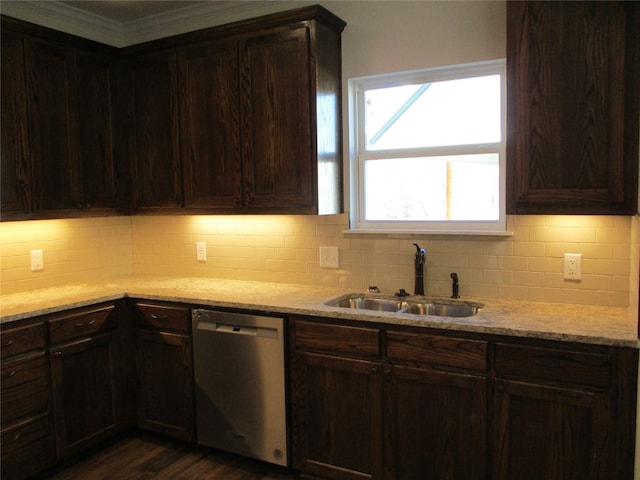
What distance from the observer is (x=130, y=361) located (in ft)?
10.8

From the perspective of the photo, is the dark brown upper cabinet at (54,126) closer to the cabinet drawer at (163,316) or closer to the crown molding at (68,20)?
the crown molding at (68,20)

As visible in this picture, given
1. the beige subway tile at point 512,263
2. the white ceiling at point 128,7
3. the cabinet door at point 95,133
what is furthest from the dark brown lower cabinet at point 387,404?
the white ceiling at point 128,7

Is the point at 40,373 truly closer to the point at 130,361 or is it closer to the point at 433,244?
the point at 130,361

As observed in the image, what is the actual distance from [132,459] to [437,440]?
69.5 inches

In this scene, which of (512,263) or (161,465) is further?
(161,465)

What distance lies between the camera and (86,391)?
306 centimetres

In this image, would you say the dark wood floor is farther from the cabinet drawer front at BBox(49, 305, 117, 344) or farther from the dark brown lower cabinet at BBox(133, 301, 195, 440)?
the cabinet drawer front at BBox(49, 305, 117, 344)

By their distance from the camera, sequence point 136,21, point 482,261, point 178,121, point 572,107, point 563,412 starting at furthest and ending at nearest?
1. point 136,21
2. point 178,121
3. point 482,261
4. point 572,107
5. point 563,412

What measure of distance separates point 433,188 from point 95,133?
2.15 meters

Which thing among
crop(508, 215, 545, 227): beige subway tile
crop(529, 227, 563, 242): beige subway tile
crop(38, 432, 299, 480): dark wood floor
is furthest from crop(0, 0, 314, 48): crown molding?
crop(38, 432, 299, 480): dark wood floor

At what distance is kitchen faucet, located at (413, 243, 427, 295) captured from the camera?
2.94 metres

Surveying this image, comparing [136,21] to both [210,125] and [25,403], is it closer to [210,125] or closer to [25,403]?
[210,125]

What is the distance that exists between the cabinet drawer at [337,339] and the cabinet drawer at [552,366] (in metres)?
0.57

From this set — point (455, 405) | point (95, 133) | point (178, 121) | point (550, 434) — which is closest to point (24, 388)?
point (95, 133)
